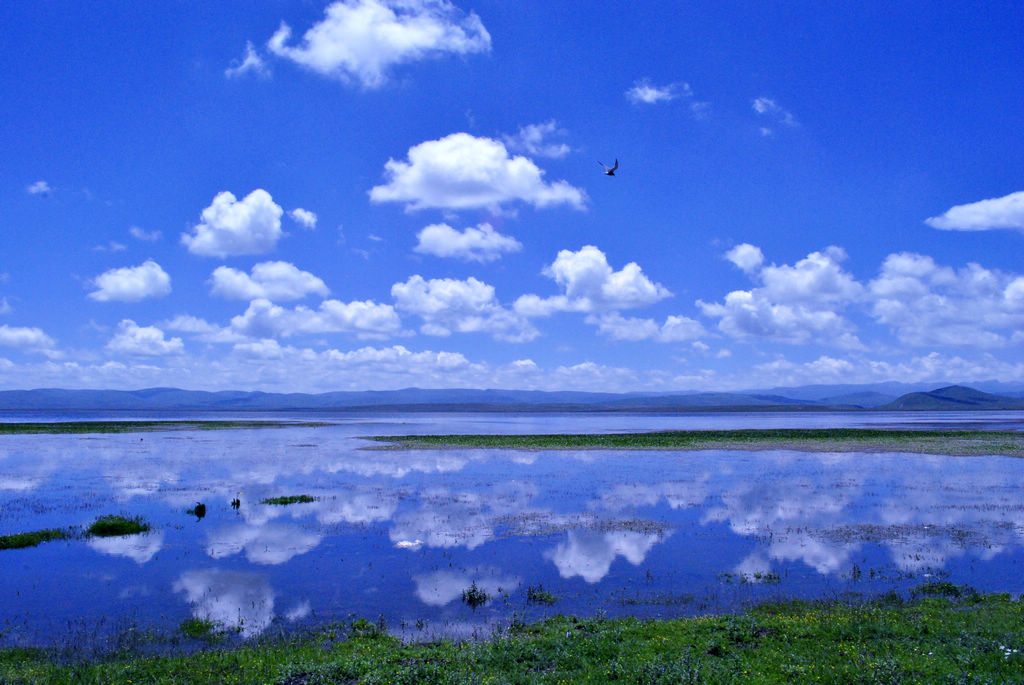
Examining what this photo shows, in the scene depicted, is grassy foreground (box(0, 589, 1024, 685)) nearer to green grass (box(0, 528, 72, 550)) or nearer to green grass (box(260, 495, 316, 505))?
green grass (box(0, 528, 72, 550))

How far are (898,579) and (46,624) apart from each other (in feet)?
89.4

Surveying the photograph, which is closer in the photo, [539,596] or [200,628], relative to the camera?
[200,628]

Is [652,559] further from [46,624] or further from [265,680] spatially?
[46,624]

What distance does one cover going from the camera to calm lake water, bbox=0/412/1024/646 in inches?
819

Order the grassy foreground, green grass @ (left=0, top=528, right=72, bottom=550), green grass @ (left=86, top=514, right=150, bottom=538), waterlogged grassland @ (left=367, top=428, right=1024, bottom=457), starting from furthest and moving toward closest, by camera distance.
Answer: waterlogged grassland @ (left=367, top=428, right=1024, bottom=457)
green grass @ (left=86, top=514, right=150, bottom=538)
green grass @ (left=0, top=528, right=72, bottom=550)
the grassy foreground

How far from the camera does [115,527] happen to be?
33.0 meters

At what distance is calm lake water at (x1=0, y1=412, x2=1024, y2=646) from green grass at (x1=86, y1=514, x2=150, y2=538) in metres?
0.98

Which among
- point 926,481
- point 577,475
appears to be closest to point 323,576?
point 577,475

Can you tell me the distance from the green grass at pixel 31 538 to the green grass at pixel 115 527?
3.68 feet

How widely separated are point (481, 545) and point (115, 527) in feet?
62.2

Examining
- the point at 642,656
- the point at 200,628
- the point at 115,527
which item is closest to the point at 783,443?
the point at 115,527

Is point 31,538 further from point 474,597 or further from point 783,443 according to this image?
point 783,443

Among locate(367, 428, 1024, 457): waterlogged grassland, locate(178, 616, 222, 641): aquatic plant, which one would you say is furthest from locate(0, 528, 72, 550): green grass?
locate(367, 428, 1024, 457): waterlogged grassland

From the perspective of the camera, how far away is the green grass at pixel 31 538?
98.4 ft
